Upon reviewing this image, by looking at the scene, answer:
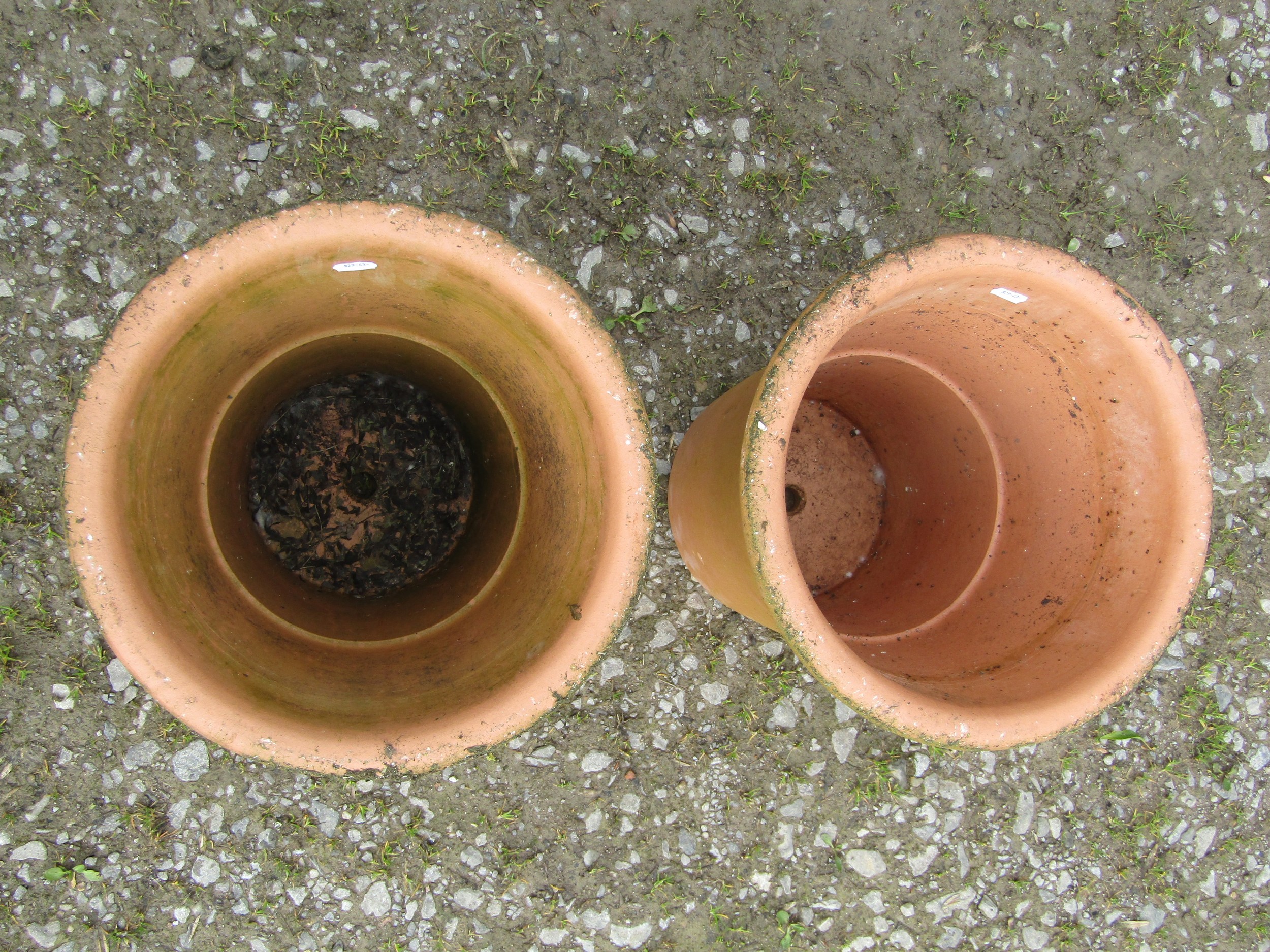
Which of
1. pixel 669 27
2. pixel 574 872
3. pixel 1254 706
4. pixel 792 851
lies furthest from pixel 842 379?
pixel 1254 706

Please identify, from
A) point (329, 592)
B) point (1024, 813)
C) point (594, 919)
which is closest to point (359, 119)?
point (329, 592)

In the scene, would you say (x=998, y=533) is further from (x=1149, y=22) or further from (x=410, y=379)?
(x=1149, y=22)

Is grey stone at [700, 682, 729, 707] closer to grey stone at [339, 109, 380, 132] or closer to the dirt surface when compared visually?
the dirt surface

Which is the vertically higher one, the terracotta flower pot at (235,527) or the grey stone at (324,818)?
the terracotta flower pot at (235,527)

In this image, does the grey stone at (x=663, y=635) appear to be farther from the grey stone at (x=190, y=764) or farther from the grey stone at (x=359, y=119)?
the grey stone at (x=359, y=119)

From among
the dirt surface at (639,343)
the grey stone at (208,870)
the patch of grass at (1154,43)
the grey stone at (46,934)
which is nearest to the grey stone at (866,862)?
the dirt surface at (639,343)

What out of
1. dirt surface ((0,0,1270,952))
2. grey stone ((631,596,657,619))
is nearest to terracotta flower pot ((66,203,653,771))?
grey stone ((631,596,657,619))
